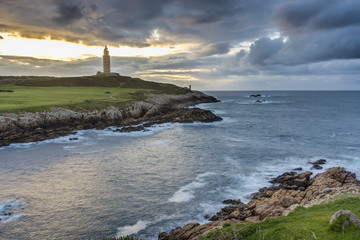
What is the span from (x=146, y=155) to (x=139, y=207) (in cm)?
1375

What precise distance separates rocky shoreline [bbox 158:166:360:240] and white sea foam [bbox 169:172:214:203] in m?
3.05

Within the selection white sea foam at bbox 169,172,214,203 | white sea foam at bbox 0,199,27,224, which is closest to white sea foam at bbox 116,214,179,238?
white sea foam at bbox 169,172,214,203

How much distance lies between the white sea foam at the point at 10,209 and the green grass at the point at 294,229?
520 inches

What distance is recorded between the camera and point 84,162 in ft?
87.2

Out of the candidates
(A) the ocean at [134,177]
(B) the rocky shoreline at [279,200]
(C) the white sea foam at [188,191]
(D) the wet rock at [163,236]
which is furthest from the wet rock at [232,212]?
(D) the wet rock at [163,236]

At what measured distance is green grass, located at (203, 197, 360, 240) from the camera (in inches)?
335

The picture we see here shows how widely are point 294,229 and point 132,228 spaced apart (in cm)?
947

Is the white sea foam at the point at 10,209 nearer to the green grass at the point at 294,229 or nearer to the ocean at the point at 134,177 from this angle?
the ocean at the point at 134,177

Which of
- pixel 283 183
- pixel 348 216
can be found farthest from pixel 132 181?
pixel 348 216

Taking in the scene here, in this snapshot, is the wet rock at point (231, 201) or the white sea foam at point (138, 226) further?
the wet rock at point (231, 201)

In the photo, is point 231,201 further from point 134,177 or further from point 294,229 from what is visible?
point 134,177

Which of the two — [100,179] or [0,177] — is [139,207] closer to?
[100,179]

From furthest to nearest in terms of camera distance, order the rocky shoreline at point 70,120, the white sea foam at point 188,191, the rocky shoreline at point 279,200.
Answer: the rocky shoreline at point 70,120 < the white sea foam at point 188,191 < the rocky shoreline at point 279,200

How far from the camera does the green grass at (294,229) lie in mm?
8520
